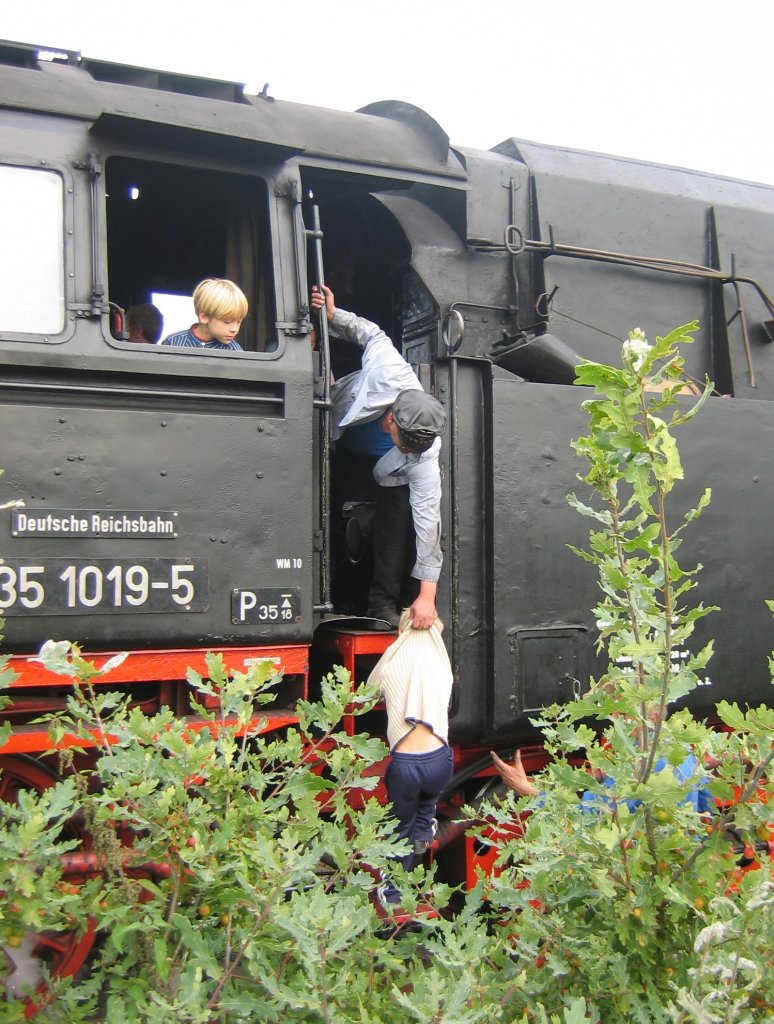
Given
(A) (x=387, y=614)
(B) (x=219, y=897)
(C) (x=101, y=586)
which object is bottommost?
(B) (x=219, y=897)

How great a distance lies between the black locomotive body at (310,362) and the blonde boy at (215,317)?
0.46 ft

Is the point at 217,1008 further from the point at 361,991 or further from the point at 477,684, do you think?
the point at 477,684

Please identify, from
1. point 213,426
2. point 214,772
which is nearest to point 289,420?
point 213,426

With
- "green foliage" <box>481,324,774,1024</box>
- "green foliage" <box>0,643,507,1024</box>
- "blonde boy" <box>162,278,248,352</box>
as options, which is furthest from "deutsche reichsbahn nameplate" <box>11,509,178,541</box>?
"green foliage" <box>481,324,774,1024</box>

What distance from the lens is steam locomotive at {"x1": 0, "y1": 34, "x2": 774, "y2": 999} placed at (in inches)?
117

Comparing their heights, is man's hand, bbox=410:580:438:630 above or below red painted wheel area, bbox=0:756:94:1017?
above

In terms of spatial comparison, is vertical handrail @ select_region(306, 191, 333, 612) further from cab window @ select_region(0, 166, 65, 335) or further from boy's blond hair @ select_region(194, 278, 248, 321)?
cab window @ select_region(0, 166, 65, 335)

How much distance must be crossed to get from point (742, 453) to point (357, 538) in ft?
5.74

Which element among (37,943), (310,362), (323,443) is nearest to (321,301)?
(310,362)

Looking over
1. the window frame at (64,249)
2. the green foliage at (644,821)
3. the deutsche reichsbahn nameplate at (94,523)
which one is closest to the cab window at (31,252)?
the window frame at (64,249)

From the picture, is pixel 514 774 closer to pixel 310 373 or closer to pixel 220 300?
pixel 310 373

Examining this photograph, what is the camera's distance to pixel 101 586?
2945mm

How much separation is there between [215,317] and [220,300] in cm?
6

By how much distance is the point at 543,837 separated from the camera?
1724mm
